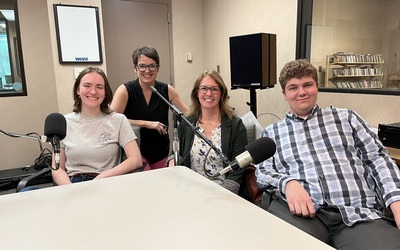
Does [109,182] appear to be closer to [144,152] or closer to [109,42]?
[144,152]

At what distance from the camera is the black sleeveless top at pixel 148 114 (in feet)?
7.35

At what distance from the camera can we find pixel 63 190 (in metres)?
1.23

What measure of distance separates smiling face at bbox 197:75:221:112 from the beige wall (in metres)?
1.37

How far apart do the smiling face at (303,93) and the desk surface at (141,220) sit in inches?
24.2

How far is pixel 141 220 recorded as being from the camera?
0.95m

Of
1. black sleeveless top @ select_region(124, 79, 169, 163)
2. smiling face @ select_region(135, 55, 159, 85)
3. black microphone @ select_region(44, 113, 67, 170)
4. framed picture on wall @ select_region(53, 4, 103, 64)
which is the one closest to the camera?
black microphone @ select_region(44, 113, 67, 170)

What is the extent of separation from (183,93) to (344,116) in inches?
117

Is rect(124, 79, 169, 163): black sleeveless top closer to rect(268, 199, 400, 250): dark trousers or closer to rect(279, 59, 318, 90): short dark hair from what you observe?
rect(279, 59, 318, 90): short dark hair

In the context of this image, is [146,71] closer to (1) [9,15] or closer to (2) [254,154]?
(2) [254,154]

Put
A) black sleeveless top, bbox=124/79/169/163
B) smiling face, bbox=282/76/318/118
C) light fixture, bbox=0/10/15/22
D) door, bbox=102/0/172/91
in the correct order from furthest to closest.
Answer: door, bbox=102/0/172/91
light fixture, bbox=0/10/15/22
black sleeveless top, bbox=124/79/169/163
smiling face, bbox=282/76/318/118

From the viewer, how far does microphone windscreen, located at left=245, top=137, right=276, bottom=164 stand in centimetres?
97

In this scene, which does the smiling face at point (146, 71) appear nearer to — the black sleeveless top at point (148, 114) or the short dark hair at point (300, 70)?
the black sleeveless top at point (148, 114)

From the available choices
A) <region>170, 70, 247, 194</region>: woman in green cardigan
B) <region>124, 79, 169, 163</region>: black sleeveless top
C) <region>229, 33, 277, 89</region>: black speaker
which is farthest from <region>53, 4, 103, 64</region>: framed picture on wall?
<region>170, 70, 247, 194</region>: woman in green cardigan

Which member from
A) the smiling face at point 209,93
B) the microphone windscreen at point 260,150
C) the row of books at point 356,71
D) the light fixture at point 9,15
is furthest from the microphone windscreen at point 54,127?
the light fixture at point 9,15
